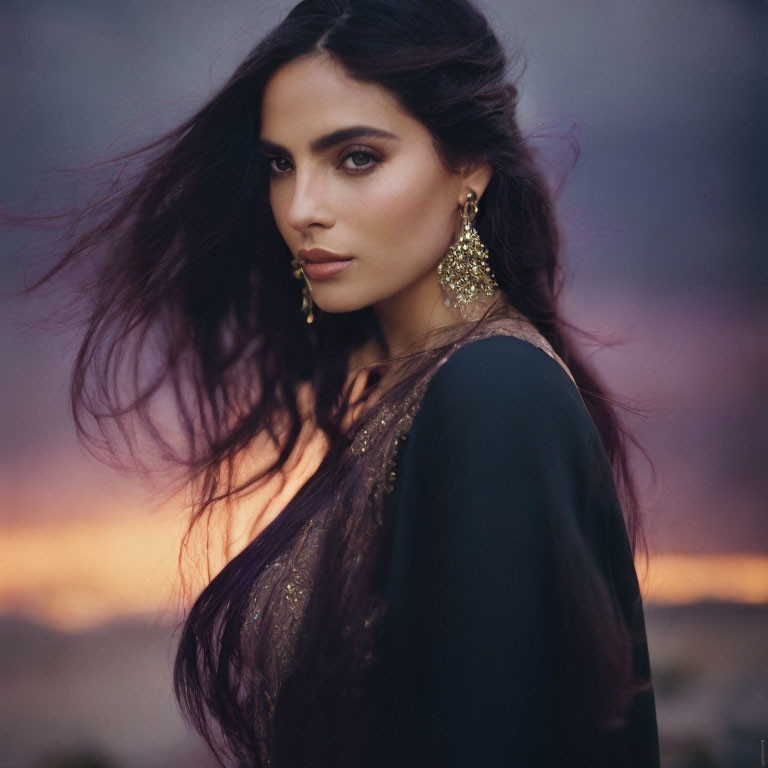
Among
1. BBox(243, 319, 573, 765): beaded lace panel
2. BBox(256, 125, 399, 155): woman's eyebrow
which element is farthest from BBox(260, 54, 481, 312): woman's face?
BBox(243, 319, 573, 765): beaded lace panel

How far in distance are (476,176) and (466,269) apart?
0.43 feet

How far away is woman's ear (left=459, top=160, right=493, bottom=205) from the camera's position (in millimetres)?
1328

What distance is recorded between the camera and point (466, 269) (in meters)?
1.33

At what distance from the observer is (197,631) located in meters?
1.46

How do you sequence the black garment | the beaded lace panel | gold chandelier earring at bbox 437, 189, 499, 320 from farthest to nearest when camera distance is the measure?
gold chandelier earring at bbox 437, 189, 499, 320 < the beaded lace panel < the black garment

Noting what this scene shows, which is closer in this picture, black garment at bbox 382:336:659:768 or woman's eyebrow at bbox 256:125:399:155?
black garment at bbox 382:336:659:768

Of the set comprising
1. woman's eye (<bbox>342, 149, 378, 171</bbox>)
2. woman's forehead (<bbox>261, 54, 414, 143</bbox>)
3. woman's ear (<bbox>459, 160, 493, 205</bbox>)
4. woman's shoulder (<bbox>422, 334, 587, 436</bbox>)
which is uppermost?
woman's forehead (<bbox>261, 54, 414, 143</bbox>)

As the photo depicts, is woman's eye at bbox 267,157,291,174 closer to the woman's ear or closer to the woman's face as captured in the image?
the woman's face

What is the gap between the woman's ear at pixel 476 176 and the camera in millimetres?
1328

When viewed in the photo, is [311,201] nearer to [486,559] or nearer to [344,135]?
[344,135]

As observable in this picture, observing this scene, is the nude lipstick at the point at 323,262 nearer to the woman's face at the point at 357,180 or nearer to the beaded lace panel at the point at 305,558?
the woman's face at the point at 357,180

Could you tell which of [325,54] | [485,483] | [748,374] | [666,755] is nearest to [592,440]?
[485,483]

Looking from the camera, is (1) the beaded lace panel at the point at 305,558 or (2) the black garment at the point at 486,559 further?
(1) the beaded lace panel at the point at 305,558

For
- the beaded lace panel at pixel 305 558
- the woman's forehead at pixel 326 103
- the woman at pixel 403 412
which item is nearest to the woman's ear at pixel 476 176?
the woman at pixel 403 412
